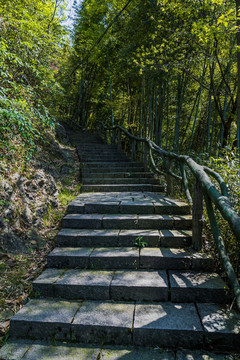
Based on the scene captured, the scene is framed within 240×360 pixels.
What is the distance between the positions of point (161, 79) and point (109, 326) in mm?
7862

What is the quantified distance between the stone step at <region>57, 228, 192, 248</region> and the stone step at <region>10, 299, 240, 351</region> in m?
0.80

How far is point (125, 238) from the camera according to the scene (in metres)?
2.90

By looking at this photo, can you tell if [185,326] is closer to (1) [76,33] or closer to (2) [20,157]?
(2) [20,157]

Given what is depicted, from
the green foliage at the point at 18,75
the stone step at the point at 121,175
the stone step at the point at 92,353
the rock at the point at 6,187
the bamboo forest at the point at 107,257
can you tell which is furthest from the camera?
the stone step at the point at 121,175

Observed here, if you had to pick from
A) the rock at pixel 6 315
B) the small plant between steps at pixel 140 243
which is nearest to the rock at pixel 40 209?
the rock at pixel 6 315

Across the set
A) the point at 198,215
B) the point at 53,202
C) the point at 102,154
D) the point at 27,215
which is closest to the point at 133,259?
the point at 198,215

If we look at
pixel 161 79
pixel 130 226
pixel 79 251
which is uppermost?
pixel 161 79

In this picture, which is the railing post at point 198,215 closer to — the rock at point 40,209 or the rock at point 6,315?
the rock at point 6,315

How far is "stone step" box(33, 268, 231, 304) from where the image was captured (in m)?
2.13

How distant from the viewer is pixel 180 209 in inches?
134

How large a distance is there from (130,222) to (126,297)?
1.12 meters

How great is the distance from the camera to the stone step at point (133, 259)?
8.13 ft

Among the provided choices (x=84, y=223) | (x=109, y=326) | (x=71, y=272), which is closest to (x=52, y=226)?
(x=84, y=223)

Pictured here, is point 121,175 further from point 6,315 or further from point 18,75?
point 6,315
